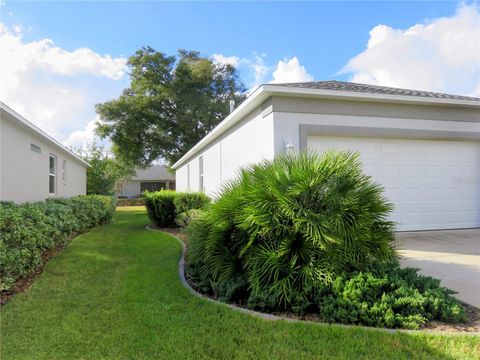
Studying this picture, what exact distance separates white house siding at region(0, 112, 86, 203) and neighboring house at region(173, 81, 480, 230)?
20.2 feet

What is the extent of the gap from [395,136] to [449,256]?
321cm

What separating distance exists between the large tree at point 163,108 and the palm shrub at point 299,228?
71.3 feet

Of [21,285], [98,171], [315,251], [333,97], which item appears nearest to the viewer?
[315,251]

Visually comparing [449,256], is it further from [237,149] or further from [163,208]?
[163,208]

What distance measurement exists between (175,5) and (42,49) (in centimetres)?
484

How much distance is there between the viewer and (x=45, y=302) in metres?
4.27

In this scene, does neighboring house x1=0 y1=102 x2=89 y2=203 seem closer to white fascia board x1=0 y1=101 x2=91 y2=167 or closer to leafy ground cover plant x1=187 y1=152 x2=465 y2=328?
white fascia board x1=0 y1=101 x2=91 y2=167

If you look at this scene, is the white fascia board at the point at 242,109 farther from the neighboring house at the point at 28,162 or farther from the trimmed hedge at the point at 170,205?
the neighboring house at the point at 28,162

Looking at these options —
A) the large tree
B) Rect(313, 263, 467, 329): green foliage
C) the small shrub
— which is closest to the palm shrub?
Rect(313, 263, 467, 329): green foliage

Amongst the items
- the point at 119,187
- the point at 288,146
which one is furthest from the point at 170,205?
the point at 119,187

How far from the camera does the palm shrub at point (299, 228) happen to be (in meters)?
3.79

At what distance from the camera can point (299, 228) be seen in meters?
3.90

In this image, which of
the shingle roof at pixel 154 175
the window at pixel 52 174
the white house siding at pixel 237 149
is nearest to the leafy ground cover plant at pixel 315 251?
the white house siding at pixel 237 149

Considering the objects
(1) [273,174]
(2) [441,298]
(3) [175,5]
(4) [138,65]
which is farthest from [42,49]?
(4) [138,65]
